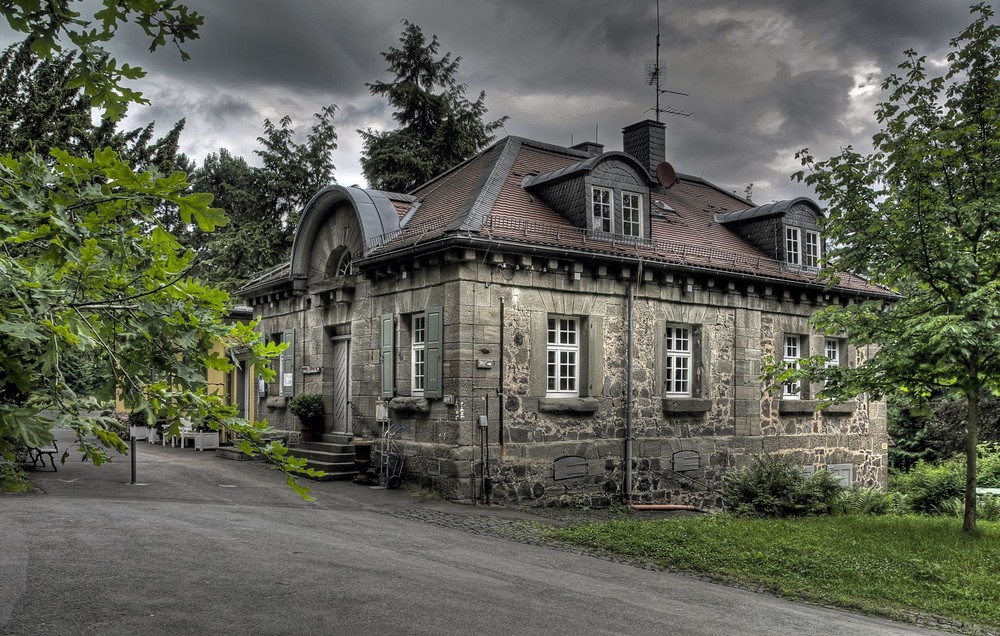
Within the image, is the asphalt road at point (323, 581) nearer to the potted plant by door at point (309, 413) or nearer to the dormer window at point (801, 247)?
the potted plant by door at point (309, 413)

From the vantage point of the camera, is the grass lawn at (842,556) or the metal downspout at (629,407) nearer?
the grass lawn at (842,556)

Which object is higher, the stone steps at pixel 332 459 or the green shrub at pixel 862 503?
the stone steps at pixel 332 459

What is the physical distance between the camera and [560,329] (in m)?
17.2

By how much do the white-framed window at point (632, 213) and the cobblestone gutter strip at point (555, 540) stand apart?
6.08 meters

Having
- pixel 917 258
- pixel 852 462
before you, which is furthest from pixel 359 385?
pixel 852 462

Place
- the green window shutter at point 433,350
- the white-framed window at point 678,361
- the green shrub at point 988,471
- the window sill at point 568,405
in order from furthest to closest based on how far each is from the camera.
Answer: the green shrub at point 988,471
the white-framed window at point 678,361
the window sill at point 568,405
the green window shutter at point 433,350

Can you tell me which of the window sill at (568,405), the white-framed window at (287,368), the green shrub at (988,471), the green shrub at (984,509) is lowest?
the green shrub at (988,471)

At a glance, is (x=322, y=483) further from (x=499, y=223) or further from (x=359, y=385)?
(x=499, y=223)

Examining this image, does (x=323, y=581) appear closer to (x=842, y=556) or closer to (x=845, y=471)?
(x=842, y=556)

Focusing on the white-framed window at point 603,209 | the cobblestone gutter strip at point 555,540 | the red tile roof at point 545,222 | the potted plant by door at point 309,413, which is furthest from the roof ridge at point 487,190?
the potted plant by door at point 309,413

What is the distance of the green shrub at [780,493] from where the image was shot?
14.1m

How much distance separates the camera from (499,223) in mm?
→ 16531

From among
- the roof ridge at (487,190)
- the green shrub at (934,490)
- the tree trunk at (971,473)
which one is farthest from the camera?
the green shrub at (934,490)

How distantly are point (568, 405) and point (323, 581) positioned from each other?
340 inches
